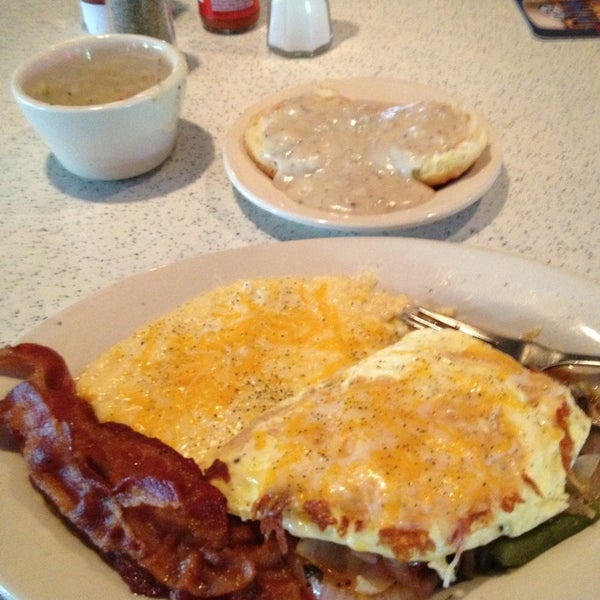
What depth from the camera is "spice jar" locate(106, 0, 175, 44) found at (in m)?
1.63

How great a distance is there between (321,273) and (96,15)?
1.29m

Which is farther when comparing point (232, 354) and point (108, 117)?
point (108, 117)

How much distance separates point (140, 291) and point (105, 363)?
0.45 feet

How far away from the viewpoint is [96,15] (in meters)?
1.88

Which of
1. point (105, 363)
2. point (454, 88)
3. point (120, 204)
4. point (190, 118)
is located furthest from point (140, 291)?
point (454, 88)

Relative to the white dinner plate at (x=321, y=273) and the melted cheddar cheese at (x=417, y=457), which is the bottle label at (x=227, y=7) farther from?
the melted cheddar cheese at (x=417, y=457)

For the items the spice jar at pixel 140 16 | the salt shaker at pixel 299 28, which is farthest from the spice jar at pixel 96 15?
the salt shaker at pixel 299 28

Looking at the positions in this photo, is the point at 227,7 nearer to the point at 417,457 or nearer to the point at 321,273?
the point at 321,273

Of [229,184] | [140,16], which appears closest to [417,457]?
[229,184]

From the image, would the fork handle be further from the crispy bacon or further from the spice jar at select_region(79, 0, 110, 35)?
the spice jar at select_region(79, 0, 110, 35)

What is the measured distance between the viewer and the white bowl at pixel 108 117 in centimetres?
122

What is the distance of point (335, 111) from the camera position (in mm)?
1397

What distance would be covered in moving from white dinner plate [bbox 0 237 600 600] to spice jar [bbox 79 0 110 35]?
1.16 metres

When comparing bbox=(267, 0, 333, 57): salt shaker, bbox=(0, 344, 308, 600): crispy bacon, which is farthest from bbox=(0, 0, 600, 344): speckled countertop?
bbox=(0, 344, 308, 600): crispy bacon
